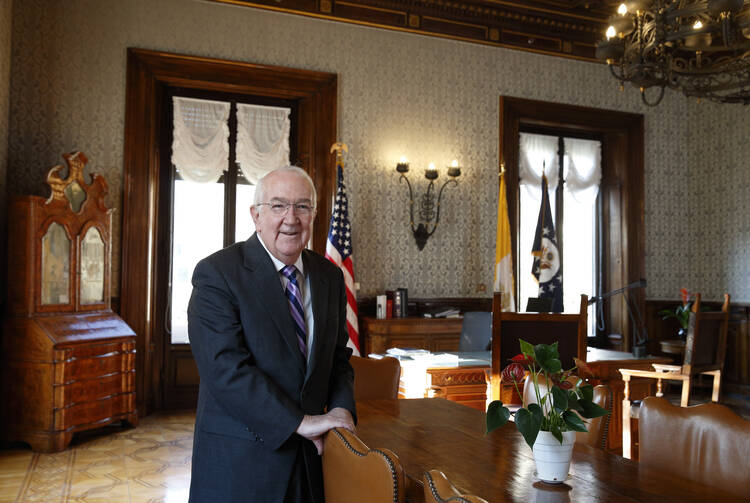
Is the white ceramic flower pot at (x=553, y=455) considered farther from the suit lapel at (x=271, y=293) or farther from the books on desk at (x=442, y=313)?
the books on desk at (x=442, y=313)

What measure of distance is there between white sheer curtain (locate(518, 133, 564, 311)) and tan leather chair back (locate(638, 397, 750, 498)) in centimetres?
579

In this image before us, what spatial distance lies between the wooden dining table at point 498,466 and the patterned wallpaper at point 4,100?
4425 millimetres

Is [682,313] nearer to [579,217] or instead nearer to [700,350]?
[579,217]

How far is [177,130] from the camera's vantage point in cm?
679

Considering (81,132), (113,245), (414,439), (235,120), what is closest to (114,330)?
(113,245)

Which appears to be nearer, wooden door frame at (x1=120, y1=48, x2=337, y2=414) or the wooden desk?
wooden door frame at (x1=120, y1=48, x2=337, y2=414)

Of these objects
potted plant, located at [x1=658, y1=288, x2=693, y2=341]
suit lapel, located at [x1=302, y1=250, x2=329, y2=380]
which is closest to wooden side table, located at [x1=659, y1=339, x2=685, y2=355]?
potted plant, located at [x1=658, y1=288, x2=693, y2=341]

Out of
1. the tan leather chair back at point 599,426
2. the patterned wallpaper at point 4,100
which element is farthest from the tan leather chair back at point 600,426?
the patterned wallpaper at point 4,100

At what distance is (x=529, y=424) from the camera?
1673 millimetres

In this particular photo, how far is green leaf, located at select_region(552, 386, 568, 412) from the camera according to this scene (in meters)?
1.71

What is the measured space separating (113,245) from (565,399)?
18.0 feet

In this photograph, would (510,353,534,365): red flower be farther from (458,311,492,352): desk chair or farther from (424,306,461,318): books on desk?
(424,306,461,318): books on desk

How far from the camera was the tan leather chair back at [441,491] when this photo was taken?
41.7 inches

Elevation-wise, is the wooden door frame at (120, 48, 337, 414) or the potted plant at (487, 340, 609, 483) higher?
the wooden door frame at (120, 48, 337, 414)
